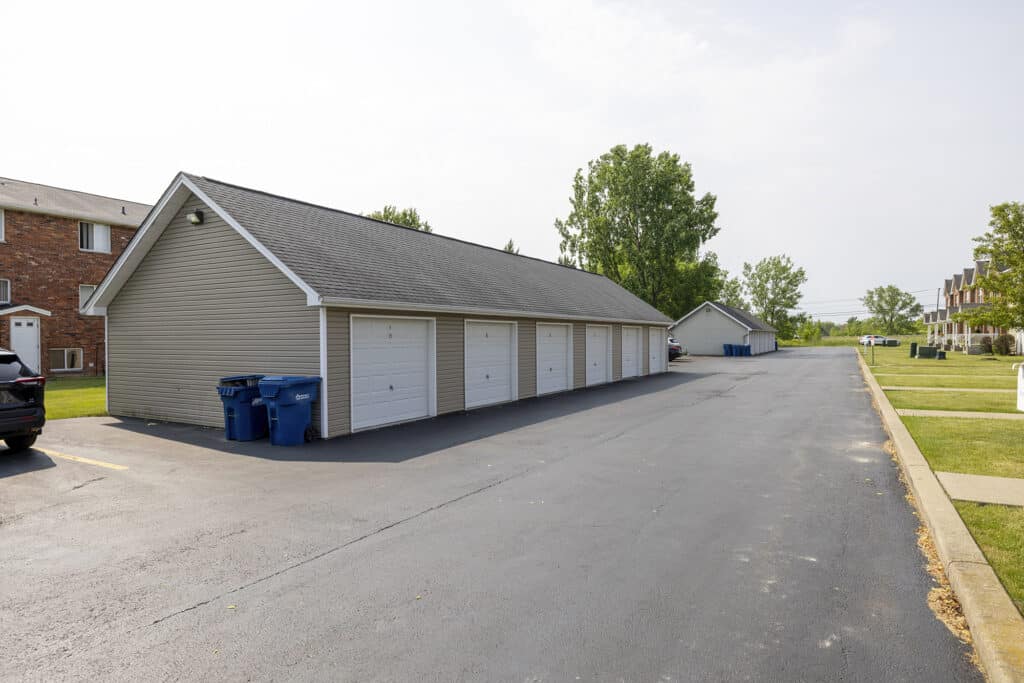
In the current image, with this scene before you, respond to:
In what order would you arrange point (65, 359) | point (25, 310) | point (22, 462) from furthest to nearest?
point (65, 359) → point (25, 310) → point (22, 462)

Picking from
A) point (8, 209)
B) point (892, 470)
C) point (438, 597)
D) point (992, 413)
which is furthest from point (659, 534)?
point (8, 209)

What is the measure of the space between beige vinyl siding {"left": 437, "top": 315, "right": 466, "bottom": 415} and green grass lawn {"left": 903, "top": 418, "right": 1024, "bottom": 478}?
935 centimetres

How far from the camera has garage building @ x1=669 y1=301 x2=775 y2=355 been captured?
51.1m

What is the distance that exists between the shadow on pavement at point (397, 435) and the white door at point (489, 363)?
396mm

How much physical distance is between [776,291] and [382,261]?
86094mm

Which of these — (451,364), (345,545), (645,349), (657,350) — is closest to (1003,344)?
(657,350)

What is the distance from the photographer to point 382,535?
18.9 feet

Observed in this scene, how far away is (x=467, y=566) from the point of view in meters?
4.98

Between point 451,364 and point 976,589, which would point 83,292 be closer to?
point 451,364

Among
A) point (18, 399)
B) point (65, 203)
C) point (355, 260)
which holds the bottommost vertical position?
point (18, 399)

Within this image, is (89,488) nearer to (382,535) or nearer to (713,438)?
(382,535)

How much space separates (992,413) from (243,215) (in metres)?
16.1

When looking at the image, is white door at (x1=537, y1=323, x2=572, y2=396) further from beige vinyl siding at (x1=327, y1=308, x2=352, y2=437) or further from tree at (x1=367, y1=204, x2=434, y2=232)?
tree at (x1=367, y1=204, x2=434, y2=232)

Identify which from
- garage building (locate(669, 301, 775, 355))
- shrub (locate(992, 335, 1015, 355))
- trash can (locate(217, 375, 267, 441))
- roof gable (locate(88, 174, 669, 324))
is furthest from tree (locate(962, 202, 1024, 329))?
garage building (locate(669, 301, 775, 355))
